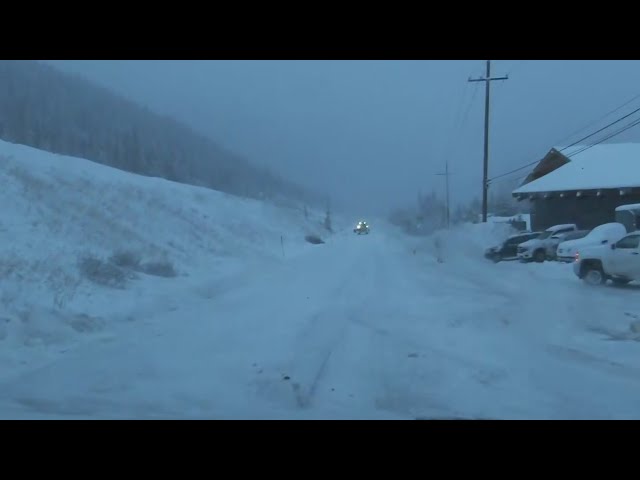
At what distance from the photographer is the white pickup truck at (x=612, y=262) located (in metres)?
16.0

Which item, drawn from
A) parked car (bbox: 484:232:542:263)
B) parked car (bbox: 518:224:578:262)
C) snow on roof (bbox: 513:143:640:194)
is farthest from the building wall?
parked car (bbox: 518:224:578:262)

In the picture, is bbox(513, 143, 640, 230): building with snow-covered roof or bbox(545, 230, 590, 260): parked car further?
bbox(513, 143, 640, 230): building with snow-covered roof

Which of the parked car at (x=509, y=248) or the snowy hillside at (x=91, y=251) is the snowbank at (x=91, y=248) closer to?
the snowy hillside at (x=91, y=251)

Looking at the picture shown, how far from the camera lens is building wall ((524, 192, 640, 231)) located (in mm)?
38031

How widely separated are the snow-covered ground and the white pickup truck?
0.50m

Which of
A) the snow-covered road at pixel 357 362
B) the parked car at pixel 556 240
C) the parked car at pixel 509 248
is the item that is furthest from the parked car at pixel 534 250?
the snow-covered road at pixel 357 362

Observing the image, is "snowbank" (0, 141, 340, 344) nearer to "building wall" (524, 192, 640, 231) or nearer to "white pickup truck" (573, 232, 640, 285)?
"white pickup truck" (573, 232, 640, 285)

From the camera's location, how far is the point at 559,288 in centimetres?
1557

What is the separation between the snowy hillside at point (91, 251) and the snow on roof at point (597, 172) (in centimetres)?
1915
